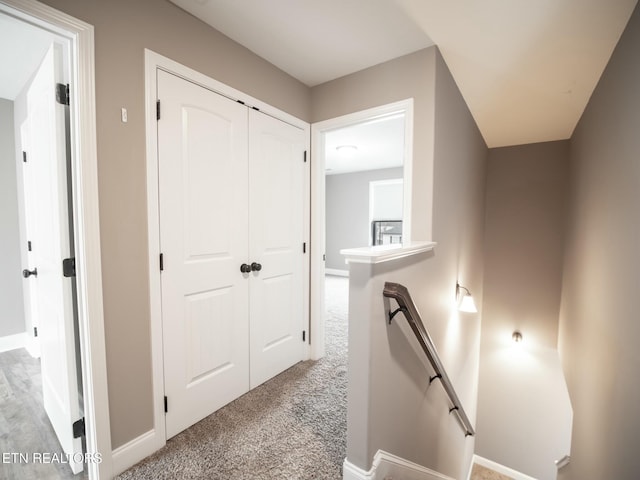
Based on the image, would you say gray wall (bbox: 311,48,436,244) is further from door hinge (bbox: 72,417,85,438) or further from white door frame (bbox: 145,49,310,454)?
door hinge (bbox: 72,417,85,438)

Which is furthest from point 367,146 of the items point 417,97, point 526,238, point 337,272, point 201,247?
point 201,247

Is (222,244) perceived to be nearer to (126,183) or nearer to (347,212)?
(126,183)

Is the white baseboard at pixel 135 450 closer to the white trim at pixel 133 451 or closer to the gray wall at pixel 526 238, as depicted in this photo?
the white trim at pixel 133 451

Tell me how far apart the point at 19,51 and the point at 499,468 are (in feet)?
22.6

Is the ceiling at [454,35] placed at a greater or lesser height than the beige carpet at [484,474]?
greater

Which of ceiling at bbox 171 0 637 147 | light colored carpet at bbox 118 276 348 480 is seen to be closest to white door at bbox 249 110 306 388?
light colored carpet at bbox 118 276 348 480

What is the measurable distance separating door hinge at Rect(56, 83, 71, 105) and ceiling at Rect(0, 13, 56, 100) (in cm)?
56

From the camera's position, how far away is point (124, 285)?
1.39 meters

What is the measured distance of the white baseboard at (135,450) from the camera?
137 cm

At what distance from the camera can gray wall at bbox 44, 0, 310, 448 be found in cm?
129

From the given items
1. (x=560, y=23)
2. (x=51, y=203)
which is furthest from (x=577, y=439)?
(x=51, y=203)

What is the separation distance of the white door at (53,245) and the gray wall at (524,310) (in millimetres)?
4451

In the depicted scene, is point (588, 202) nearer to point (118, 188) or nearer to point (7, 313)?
point (118, 188)

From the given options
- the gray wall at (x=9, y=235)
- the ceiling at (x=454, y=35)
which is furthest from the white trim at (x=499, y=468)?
the gray wall at (x=9, y=235)
